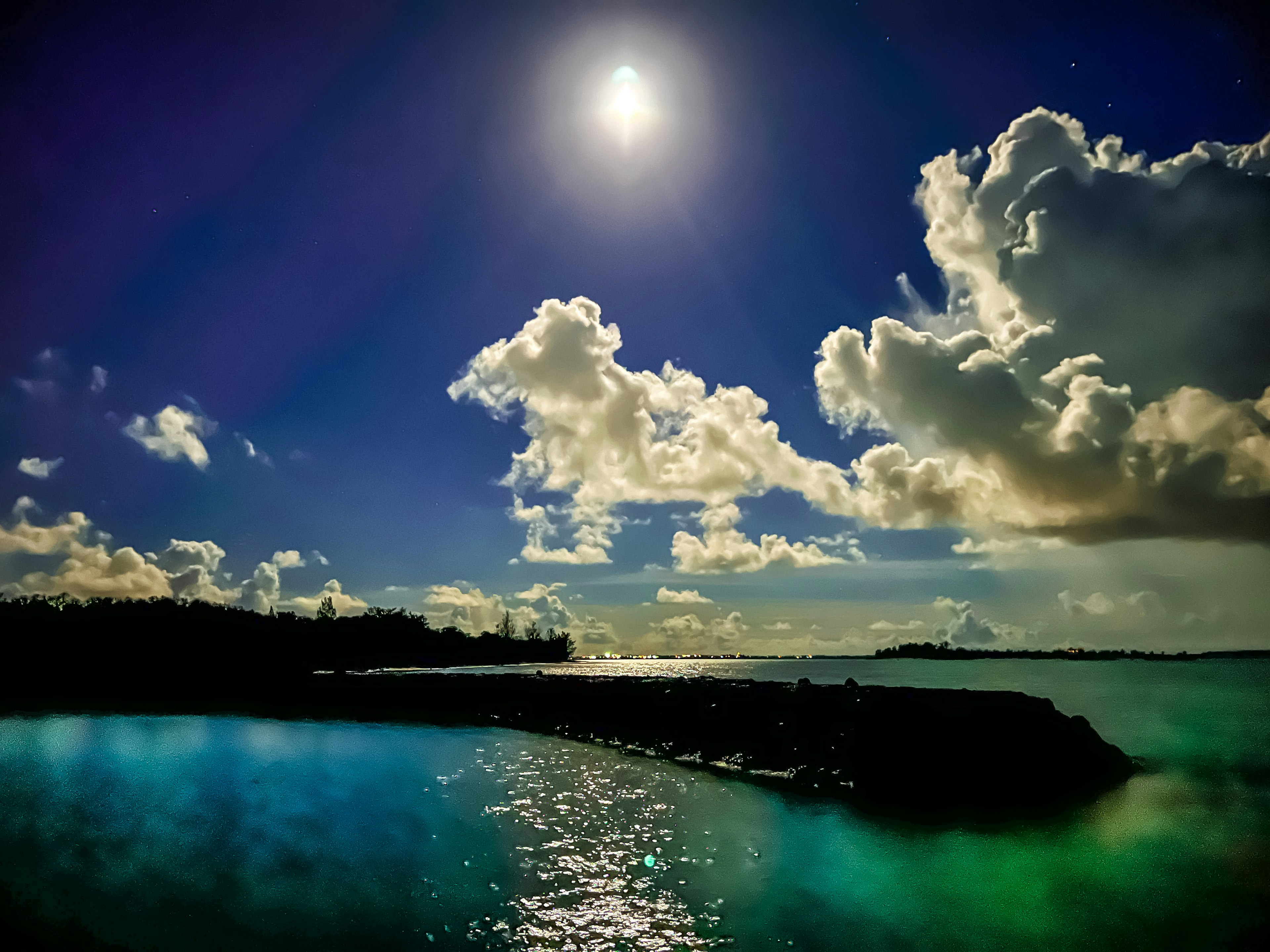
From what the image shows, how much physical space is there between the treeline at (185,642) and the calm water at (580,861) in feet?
279

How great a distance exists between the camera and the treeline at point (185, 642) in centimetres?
9900

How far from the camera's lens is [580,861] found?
47.2 ft

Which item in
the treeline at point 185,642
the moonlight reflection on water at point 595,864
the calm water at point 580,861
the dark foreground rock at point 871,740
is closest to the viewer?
the moonlight reflection on water at point 595,864

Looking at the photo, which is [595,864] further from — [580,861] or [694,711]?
[694,711]

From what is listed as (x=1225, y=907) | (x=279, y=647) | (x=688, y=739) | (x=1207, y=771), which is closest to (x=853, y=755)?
(x=688, y=739)

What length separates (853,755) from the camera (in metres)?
25.4

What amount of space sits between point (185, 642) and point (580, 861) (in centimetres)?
12019

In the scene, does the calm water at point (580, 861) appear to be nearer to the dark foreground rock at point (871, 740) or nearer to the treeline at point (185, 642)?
the dark foreground rock at point (871, 740)

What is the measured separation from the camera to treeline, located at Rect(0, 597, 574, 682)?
325 feet

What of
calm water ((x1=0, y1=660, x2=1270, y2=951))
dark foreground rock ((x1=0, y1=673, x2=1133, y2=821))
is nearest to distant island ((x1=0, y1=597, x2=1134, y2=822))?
dark foreground rock ((x1=0, y1=673, x2=1133, y2=821))

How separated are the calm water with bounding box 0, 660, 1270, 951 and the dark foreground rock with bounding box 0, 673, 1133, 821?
179 cm

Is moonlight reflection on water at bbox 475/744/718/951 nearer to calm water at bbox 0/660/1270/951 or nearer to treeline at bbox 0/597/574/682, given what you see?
calm water at bbox 0/660/1270/951

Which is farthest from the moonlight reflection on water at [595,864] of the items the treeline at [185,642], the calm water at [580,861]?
the treeline at [185,642]

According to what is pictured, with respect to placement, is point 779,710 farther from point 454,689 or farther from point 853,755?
point 454,689
